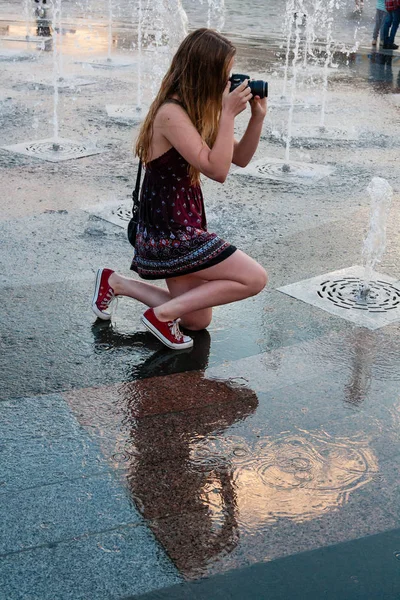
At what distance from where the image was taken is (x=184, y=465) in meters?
3.05

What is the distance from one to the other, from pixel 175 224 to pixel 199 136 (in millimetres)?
405

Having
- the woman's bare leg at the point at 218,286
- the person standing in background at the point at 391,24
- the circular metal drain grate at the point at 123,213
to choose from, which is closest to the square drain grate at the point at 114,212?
the circular metal drain grate at the point at 123,213

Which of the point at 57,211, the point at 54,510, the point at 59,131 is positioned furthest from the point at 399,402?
the point at 59,131

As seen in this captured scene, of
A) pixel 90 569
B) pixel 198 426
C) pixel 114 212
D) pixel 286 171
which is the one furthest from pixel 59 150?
pixel 90 569

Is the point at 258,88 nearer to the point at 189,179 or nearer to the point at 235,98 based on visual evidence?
the point at 235,98

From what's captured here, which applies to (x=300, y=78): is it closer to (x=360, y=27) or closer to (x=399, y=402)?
(x=360, y=27)

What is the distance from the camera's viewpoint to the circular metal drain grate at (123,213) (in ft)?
18.8

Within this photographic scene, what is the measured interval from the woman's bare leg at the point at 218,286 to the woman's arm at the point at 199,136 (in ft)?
1.40

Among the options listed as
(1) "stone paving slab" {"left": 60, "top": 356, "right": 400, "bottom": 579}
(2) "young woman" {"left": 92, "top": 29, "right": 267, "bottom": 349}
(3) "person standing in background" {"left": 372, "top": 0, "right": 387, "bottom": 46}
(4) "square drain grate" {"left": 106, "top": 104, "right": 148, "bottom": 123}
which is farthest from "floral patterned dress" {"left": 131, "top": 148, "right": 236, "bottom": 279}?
(3) "person standing in background" {"left": 372, "top": 0, "right": 387, "bottom": 46}

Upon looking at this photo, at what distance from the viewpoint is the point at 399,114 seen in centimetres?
960

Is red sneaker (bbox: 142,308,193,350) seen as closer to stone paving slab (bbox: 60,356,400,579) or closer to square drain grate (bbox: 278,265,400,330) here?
stone paving slab (bbox: 60,356,400,579)

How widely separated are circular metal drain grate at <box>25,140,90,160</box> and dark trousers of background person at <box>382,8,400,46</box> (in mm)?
8777

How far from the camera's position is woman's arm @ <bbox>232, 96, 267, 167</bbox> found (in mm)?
3944

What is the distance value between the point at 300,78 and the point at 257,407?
30.0ft
